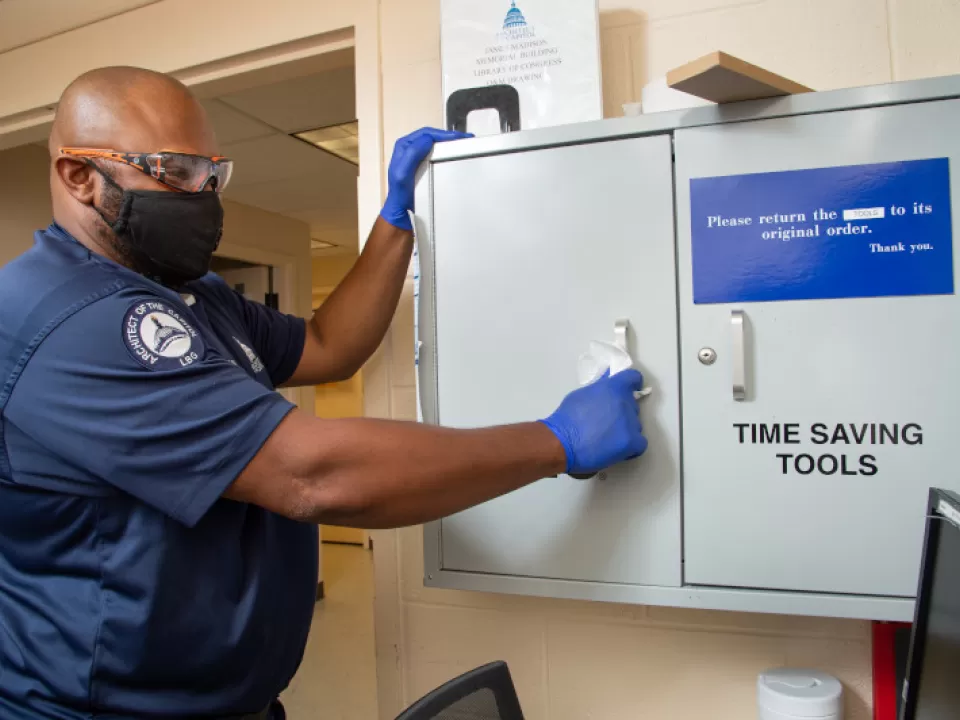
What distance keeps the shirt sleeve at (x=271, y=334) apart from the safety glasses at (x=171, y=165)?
0.32 metres

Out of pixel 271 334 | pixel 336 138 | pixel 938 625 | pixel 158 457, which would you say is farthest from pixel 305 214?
pixel 938 625

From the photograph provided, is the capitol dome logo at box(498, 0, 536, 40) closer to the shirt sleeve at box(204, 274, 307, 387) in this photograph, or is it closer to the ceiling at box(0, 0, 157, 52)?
the shirt sleeve at box(204, 274, 307, 387)

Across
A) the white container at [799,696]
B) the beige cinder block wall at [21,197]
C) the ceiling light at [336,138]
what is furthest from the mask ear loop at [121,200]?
the beige cinder block wall at [21,197]

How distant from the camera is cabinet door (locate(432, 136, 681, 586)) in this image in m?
1.03

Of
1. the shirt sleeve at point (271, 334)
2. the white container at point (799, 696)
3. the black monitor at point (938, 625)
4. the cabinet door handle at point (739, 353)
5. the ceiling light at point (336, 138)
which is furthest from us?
the ceiling light at point (336, 138)

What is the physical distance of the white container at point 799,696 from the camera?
1.07 meters

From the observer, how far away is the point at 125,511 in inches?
37.5

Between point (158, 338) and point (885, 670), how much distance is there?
4.42 ft

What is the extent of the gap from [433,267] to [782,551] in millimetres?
734

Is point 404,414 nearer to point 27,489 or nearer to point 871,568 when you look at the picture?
point 27,489

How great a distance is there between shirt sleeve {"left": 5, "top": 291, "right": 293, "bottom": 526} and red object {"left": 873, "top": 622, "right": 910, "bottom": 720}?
1.12 m

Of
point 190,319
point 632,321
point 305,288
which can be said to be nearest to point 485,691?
point 632,321

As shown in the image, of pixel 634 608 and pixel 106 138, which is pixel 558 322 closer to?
pixel 634 608

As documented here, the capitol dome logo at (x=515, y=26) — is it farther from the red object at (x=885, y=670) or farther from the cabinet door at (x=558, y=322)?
the red object at (x=885, y=670)
